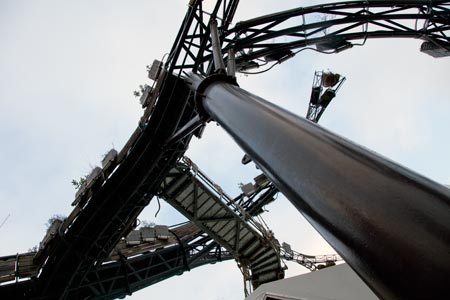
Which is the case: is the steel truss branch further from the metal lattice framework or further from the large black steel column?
the large black steel column

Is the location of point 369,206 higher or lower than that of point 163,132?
lower

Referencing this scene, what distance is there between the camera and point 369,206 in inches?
61.3

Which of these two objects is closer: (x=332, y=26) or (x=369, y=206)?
(x=369, y=206)

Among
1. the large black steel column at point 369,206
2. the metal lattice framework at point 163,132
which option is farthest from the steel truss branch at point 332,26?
the large black steel column at point 369,206

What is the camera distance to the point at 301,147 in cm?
216

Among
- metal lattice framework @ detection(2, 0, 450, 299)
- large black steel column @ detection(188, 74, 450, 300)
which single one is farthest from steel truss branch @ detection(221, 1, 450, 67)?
large black steel column @ detection(188, 74, 450, 300)

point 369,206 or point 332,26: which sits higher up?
point 332,26

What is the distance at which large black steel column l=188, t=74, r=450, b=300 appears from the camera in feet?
4.28

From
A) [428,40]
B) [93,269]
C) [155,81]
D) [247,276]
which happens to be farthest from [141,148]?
[428,40]

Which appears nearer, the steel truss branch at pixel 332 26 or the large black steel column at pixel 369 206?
the large black steel column at pixel 369 206

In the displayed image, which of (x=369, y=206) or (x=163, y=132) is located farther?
(x=163, y=132)

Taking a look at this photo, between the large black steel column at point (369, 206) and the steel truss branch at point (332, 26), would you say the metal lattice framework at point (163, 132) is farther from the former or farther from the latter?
the large black steel column at point (369, 206)

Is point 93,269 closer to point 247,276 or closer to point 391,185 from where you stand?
point 247,276

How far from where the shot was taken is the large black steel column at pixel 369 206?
1305mm
